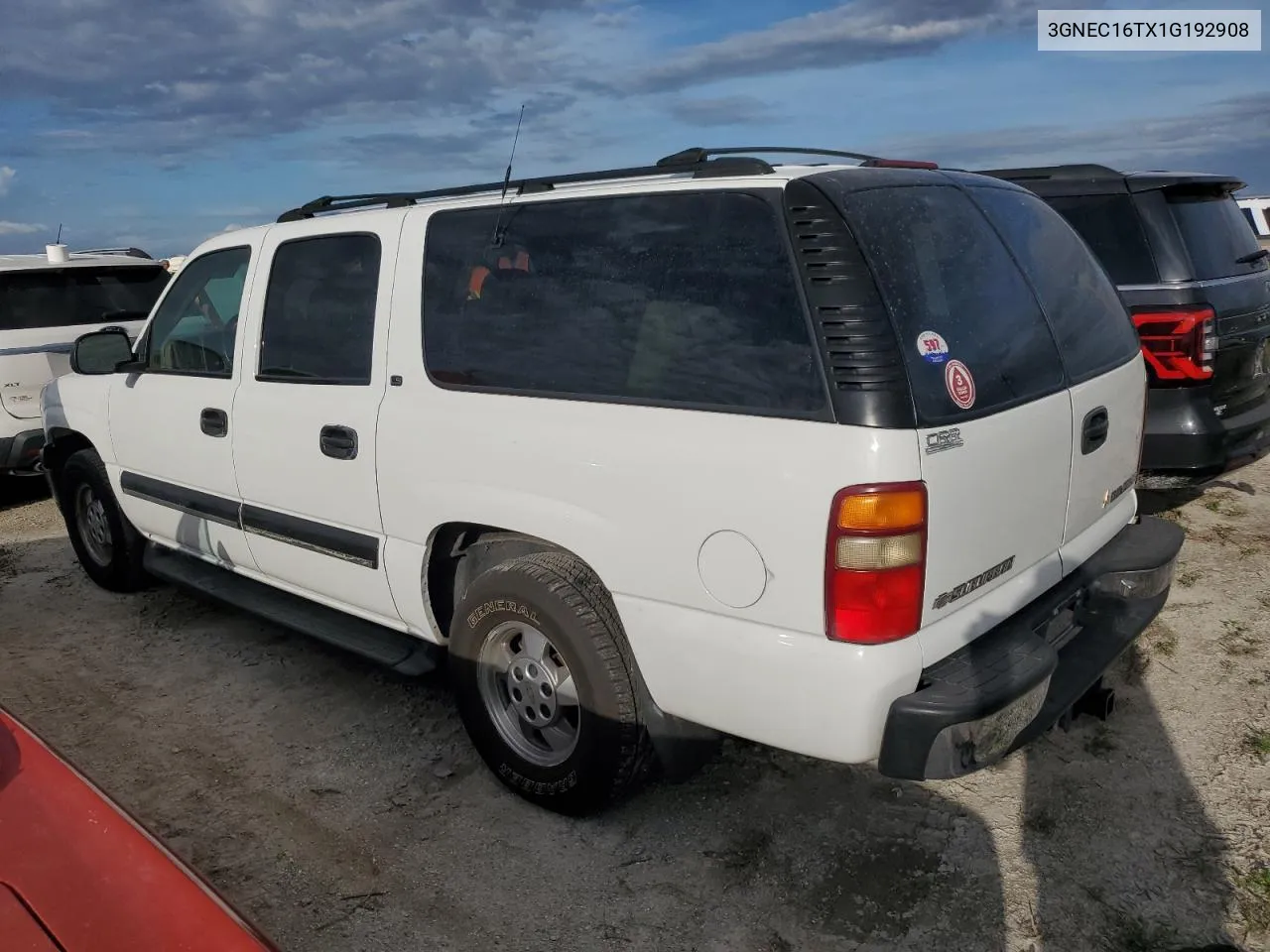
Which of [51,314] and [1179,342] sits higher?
[51,314]

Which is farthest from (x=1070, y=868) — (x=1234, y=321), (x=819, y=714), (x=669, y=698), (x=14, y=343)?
(x=14, y=343)

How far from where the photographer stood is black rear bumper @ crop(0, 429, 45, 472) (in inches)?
267

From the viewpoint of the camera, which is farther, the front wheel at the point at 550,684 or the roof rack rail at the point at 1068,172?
the roof rack rail at the point at 1068,172

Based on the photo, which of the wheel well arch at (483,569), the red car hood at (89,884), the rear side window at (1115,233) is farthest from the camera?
the rear side window at (1115,233)

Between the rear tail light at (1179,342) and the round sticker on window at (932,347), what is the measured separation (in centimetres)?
251

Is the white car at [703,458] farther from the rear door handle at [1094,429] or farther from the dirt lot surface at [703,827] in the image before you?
the dirt lot surface at [703,827]

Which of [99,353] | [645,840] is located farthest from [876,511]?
[99,353]

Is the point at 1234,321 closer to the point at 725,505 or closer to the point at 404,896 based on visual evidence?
the point at 725,505

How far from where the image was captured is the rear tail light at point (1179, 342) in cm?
446

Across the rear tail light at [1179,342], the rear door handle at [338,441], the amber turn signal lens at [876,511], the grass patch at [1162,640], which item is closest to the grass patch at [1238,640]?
the grass patch at [1162,640]

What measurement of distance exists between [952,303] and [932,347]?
0.24m

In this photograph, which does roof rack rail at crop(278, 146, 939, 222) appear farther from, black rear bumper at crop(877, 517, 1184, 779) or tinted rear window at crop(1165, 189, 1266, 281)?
tinted rear window at crop(1165, 189, 1266, 281)

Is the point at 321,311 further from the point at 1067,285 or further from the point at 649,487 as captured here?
the point at 1067,285

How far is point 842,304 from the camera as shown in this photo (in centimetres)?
231
